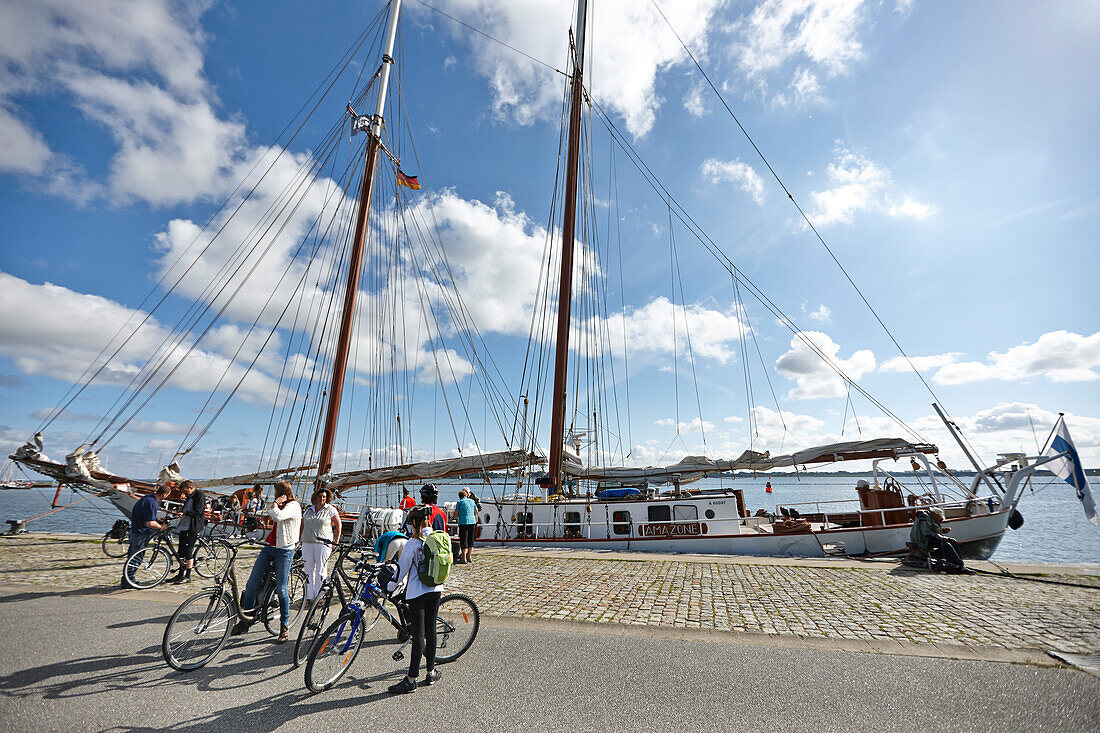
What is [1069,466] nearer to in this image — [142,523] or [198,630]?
[198,630]

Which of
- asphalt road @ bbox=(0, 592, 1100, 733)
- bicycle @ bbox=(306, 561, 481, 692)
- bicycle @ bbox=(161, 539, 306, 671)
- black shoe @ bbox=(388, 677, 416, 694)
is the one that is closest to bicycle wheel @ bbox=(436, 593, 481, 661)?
bicycle @ bbox=(306, 561, 481, 692)

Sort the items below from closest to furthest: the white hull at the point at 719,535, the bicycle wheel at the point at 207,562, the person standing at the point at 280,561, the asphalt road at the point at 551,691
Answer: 1. the asphalt road at the point at 551,691
2. the person standing at the point at 280,561
3. the bicycle wheel at the point at 207,562
4. the white hull at the point at 719,535

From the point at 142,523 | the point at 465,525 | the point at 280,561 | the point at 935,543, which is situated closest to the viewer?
the point at 280,561

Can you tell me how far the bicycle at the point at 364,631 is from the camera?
5.07 m

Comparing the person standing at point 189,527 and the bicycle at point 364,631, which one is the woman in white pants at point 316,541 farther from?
the person standing at point 189,527

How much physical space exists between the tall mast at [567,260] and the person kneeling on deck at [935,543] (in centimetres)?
1242

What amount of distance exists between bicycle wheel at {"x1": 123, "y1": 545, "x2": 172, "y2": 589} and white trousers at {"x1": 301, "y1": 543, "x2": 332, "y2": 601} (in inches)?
225

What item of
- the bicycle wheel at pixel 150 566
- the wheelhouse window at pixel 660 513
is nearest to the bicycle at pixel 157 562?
the bicycle wheel at pixel 150 566

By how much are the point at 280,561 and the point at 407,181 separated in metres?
26.0

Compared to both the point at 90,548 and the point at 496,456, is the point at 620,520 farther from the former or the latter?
the point at 90,548

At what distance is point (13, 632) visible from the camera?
6.50 metres

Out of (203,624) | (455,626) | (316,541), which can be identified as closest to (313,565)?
(316,541)

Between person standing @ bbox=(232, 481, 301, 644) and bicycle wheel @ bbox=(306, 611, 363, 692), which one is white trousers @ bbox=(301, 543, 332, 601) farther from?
bicycle wheel @ bbox=(306, 611, 363, 692)

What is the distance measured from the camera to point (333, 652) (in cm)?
→ 518
